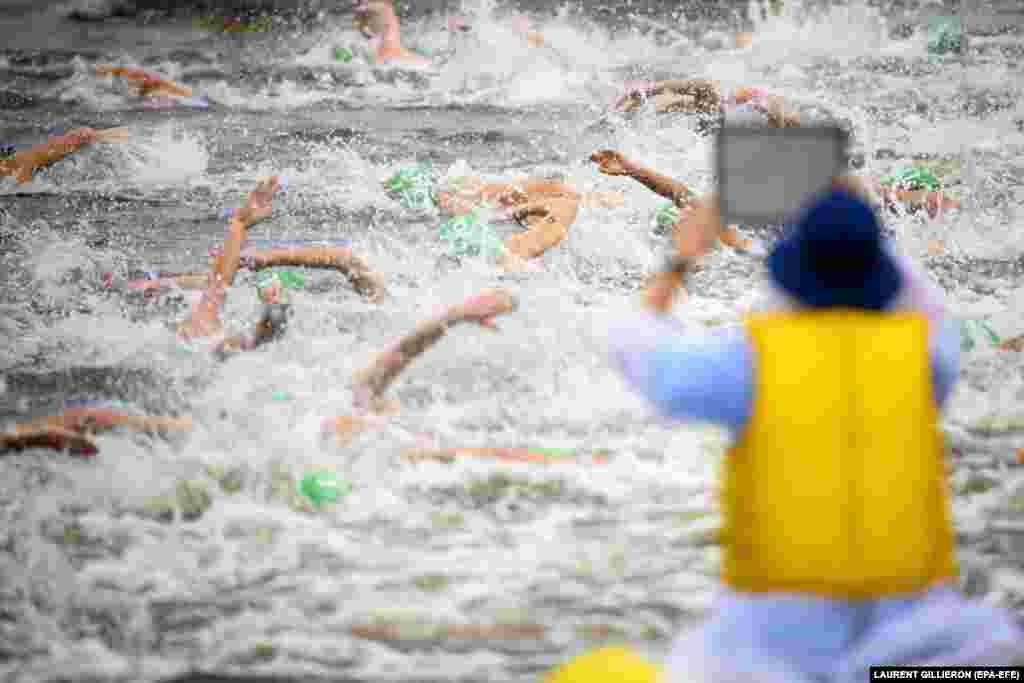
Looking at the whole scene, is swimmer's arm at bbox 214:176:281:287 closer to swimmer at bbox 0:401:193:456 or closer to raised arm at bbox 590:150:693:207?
swimmer at bbox 0:401:193:456

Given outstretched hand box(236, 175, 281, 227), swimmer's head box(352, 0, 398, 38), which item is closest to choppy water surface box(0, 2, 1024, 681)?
outstretched hand box(236, 175, 281, 227)

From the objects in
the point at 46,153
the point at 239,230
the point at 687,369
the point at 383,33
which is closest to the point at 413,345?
the point at 239,230

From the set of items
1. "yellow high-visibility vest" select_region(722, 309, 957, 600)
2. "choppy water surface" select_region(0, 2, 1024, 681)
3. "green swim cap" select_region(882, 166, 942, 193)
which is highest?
"yellow high-visibility vest" select_region(722, 309, 957, 600)

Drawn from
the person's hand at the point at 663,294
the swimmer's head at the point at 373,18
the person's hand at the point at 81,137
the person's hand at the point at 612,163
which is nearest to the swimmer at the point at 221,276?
the person's hand at the point at 612,163

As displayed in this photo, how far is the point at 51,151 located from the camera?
7.82 meters

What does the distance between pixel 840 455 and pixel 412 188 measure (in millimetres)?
4657

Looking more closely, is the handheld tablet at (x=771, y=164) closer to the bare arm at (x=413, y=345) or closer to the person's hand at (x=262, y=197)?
the bare arm at (x=413, y=345)

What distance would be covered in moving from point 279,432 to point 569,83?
182 inches

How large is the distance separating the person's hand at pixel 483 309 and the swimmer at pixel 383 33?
4511 mm

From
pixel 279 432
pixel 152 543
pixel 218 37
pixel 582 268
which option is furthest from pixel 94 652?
pixel 218 37

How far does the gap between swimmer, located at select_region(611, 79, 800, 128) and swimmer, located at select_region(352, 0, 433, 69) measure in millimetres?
1760

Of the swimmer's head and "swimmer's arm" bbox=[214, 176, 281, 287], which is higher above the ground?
the swimmer's head

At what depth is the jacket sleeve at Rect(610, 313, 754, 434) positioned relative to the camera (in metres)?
2.75

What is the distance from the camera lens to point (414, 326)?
5.68 metres
